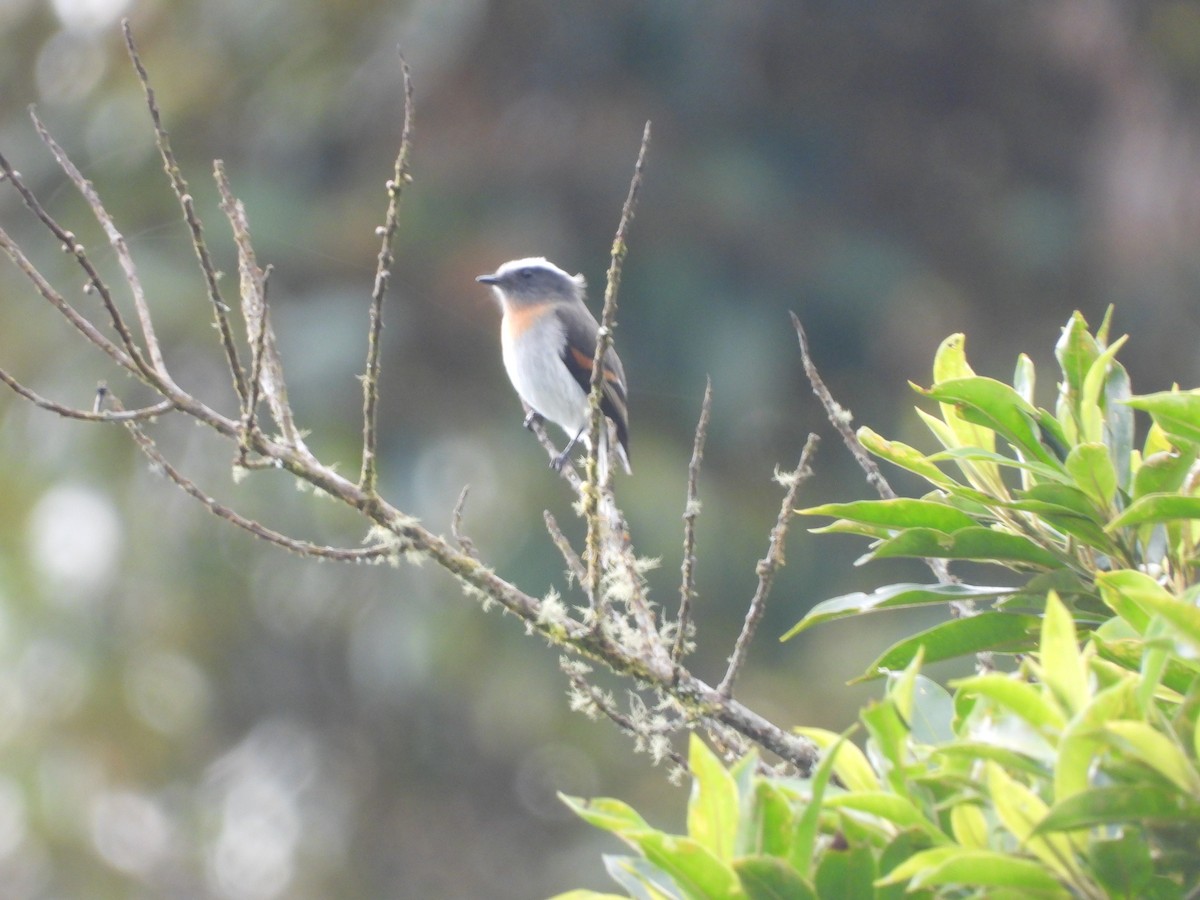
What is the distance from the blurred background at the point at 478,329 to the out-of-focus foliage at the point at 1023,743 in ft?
33.8

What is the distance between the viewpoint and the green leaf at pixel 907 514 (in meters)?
2.12

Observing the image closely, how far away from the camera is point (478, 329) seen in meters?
15.1

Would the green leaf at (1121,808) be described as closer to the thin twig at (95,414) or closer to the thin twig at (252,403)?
the thin twig at (252,403)

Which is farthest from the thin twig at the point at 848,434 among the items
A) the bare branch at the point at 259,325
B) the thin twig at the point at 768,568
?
the bare branch at the point at 259,325

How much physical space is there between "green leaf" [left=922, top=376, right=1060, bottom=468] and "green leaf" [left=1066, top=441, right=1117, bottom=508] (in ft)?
0.31

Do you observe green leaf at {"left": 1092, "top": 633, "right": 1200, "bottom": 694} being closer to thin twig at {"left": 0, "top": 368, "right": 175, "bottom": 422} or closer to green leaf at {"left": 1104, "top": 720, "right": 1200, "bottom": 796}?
green leaf at {"left": 1104, "top": 720, "right": 1200, "bottom": 796}

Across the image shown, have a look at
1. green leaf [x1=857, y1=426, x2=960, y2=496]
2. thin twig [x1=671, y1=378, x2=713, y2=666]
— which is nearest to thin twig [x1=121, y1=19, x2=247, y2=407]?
thin twig [x1=671, y1=378, x2=713, y2=666]

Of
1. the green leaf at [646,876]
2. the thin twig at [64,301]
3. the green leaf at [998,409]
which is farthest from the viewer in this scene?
the thin twig at [64,301]

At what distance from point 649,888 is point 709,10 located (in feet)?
50.1

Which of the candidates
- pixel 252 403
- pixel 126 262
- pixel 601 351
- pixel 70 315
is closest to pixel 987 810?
pixel 601 351

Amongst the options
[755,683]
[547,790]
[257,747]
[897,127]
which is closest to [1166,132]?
[897,127]

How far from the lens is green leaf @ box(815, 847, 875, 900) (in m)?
1.54

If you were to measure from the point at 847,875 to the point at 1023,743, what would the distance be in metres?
0.23

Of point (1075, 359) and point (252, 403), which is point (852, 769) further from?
point (252, 403)
